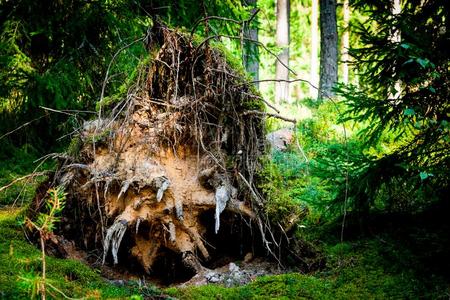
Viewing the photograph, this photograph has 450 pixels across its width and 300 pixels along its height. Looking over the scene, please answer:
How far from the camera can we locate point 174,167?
4.58 metres

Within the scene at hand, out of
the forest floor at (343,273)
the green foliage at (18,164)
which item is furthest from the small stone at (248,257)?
the green foliage at (18,164)

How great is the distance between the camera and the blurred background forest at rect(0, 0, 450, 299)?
3.56 meters

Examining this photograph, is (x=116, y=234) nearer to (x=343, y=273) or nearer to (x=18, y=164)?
(x=343, y=273)

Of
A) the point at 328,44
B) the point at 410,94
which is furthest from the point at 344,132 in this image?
the point at 328,44

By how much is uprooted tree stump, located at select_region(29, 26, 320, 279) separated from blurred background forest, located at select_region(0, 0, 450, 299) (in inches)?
11.3

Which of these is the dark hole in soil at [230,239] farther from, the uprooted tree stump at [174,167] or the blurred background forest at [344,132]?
the blurred background forest at [344,132]

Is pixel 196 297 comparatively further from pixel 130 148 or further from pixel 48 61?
pixel 48 61

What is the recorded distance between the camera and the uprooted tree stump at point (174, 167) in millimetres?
4266

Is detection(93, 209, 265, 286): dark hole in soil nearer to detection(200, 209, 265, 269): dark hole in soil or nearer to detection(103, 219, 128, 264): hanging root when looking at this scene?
detection(200, 209, 265, 269): dark hole in soil

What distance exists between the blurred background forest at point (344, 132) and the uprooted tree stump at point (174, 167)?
11.3 inches

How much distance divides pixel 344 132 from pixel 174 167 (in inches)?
90.6

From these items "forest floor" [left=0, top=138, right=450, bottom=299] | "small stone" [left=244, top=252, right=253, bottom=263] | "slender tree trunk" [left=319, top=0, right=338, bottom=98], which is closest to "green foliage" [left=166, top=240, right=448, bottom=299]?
"forest floor" [left=0, top=138, right=450, bottom=299]

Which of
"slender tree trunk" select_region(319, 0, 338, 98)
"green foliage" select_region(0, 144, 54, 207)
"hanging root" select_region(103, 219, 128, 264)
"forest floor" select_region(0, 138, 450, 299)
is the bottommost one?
"forest floor" select_region(0, 138, 450, 299)

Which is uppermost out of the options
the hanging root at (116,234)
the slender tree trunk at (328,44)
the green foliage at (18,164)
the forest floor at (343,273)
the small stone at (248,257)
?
the slender tree trunk at (328,44)
